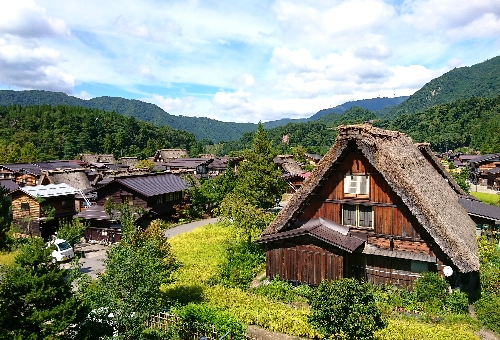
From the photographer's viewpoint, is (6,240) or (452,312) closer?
(452,312)

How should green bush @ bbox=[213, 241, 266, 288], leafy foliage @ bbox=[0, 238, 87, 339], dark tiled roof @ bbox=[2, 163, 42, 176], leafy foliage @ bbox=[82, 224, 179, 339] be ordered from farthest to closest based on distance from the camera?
1. dark tiled roof @ bbox=[2, 163, 42, 176]
2. green bush @ bbox=[213, 241, 266, 288]
3. leafy foliage @ bbox=[82, 224, 179, 339]
4. leafy foliage @ bbox=[0, 238, 87, 339]

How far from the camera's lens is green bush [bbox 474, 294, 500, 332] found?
1464 cm

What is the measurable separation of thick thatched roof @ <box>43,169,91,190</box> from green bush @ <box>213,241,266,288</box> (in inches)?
1296

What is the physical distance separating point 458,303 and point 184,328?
495 inches

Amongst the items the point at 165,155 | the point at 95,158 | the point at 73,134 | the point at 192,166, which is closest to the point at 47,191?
the point at 192,166

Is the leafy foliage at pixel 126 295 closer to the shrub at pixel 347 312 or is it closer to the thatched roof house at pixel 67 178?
the shrub at pixel 347 312

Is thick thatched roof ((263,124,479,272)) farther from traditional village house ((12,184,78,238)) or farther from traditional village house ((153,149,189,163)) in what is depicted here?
traditional village house ((153,149,189,163))

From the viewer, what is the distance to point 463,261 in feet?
51.8

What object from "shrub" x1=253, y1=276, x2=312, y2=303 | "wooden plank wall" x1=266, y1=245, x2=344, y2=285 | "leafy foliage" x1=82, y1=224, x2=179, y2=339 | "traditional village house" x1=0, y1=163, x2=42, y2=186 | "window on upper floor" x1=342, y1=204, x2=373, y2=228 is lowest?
"shrub" x1=253, y1=276, x2=312, y2=303

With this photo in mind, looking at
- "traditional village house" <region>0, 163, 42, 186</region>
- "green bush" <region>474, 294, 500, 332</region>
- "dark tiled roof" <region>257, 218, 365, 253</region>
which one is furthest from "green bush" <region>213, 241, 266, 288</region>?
"traditional village house" <region>0, 163, 42, 186</region>

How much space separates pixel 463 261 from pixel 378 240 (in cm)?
409

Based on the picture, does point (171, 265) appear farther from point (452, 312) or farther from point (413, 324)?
point (452, 312)

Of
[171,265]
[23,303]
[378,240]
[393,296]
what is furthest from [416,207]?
[23,303]

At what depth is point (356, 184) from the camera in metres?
19.1
